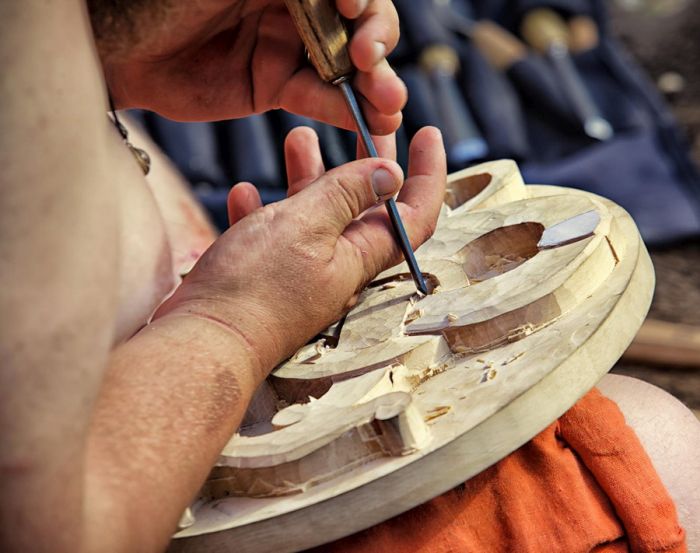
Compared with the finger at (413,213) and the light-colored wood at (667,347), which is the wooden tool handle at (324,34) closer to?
the finger at (413,213)

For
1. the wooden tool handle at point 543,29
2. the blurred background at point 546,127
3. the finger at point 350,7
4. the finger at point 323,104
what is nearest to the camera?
the finger at point 350,7

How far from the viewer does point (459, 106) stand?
3.17 meters

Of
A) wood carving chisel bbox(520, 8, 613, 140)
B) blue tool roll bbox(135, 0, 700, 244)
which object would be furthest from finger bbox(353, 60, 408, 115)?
wood carving chisel bbox(520, 8, 613, 140)

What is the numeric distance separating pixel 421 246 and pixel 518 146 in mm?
1927

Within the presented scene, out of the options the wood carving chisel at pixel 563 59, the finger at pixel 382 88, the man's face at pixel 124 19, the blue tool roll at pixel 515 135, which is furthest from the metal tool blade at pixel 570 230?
the wood carving chisel at pixel 563 59

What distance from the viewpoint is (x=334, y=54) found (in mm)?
1098

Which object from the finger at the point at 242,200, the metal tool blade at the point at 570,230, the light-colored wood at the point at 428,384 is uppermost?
the finger at the point at 242,200

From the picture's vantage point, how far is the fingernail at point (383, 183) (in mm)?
1062

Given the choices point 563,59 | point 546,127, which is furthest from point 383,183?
point 563,59

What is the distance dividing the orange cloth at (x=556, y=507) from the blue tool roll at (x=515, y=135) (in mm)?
1889

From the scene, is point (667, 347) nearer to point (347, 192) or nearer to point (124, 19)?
point (347, 192)

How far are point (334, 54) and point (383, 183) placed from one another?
0.58 ft

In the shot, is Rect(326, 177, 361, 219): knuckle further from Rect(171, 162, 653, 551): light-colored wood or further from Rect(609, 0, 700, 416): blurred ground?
Rect(609, 0, 700, 416): blurred ground

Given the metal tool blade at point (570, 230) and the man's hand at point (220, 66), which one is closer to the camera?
the metal tool blade at point (570, 230)
